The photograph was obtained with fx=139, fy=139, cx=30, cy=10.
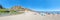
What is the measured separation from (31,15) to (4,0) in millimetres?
451

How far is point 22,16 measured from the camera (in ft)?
6.57

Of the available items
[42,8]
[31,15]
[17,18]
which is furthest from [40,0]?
[17,18]

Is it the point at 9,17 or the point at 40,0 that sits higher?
the point at 40,0

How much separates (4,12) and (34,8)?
0.44 metres

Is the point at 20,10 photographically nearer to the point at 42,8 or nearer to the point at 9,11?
the point at 9,11

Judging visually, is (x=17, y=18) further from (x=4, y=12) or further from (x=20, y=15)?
(x=4, y=12)

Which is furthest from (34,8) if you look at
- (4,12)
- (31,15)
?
(4,12)

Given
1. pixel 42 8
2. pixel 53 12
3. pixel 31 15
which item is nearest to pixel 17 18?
pixel 31 15

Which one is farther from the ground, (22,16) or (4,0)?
(4,0)

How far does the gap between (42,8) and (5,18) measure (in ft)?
1.83

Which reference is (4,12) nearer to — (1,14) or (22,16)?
(1,14)

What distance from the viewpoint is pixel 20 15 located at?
2.00 metres

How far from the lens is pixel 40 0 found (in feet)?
6.66

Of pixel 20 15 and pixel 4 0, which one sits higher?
pixel 4 0
